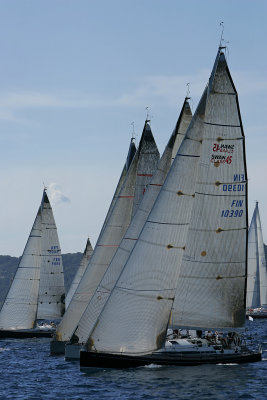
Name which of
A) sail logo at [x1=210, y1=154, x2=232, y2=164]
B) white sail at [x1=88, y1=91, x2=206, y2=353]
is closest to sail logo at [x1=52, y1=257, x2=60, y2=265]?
white sail at [x1=88, y1=91, x2=206, y2=353]

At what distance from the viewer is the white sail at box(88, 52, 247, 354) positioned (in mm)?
39938

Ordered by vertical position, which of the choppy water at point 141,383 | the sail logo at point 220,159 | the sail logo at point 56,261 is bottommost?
the choppy water at point 141,383

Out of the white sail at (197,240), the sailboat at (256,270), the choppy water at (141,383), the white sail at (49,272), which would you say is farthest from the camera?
the sailboat at (256,270)

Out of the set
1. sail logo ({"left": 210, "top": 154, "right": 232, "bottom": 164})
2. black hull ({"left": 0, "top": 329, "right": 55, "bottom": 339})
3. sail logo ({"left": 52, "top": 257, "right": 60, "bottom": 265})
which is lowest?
black hull ({"left": 0, "top": 329, "right": 55, "bottom": 339})

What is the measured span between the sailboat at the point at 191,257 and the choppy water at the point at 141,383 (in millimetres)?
956

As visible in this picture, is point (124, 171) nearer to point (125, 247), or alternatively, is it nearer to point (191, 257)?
point (125, 247)

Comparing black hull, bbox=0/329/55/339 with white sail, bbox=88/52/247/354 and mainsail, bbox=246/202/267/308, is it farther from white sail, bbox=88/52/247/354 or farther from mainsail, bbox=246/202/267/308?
mainsail, bbox=246/202/267/308

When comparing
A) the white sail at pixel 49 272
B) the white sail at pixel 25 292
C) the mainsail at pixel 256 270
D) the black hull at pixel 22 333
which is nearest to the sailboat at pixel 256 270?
the mainsail at pixel 256 270

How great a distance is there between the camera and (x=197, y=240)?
4116 cm

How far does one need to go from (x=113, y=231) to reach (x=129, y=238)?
6.98 m

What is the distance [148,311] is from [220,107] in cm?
1048

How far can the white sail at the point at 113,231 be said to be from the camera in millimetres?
49844

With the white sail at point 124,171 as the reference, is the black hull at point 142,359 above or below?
below

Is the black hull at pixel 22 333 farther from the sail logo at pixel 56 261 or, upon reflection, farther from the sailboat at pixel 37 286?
the sail logo at pixel 56 261
